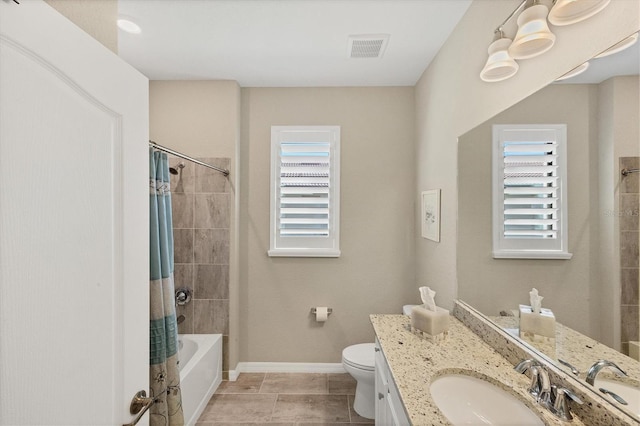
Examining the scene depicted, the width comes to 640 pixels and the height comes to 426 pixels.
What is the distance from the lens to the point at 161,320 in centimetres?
138

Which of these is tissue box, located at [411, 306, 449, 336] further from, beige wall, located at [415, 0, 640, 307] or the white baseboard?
the white baseboard

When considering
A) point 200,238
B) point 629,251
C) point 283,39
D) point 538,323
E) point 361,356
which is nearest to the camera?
point 629,251

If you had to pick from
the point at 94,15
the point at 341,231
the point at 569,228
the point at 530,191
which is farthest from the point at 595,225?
the point at 341,231

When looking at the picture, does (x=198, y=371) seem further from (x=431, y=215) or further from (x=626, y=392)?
(x=626, y=392)

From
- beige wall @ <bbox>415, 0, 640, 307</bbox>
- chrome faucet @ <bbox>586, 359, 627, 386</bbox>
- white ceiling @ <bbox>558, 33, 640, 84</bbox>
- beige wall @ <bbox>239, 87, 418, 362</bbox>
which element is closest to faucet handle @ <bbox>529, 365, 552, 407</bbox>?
chrome faucet @ <bbox>586, 359, 627, 386</bbox>

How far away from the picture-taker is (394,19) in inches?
73.4

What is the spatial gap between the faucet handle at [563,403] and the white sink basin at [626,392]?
72 millimetres

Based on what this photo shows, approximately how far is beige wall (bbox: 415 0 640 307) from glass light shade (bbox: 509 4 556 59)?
3 cm

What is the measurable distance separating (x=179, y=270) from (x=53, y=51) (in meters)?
2.31

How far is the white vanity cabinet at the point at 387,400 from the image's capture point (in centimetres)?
117

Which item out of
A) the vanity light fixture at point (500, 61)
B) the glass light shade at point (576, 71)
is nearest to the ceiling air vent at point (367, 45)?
the vanity light fixture at point (500, 61)

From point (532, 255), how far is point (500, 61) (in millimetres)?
889

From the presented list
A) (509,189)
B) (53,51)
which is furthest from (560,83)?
(53,51)

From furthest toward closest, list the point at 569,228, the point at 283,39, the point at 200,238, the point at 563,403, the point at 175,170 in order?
the point at 200,238
the point at 175,170
the point at 283,39
the point at 569,228
the point at 563,403
